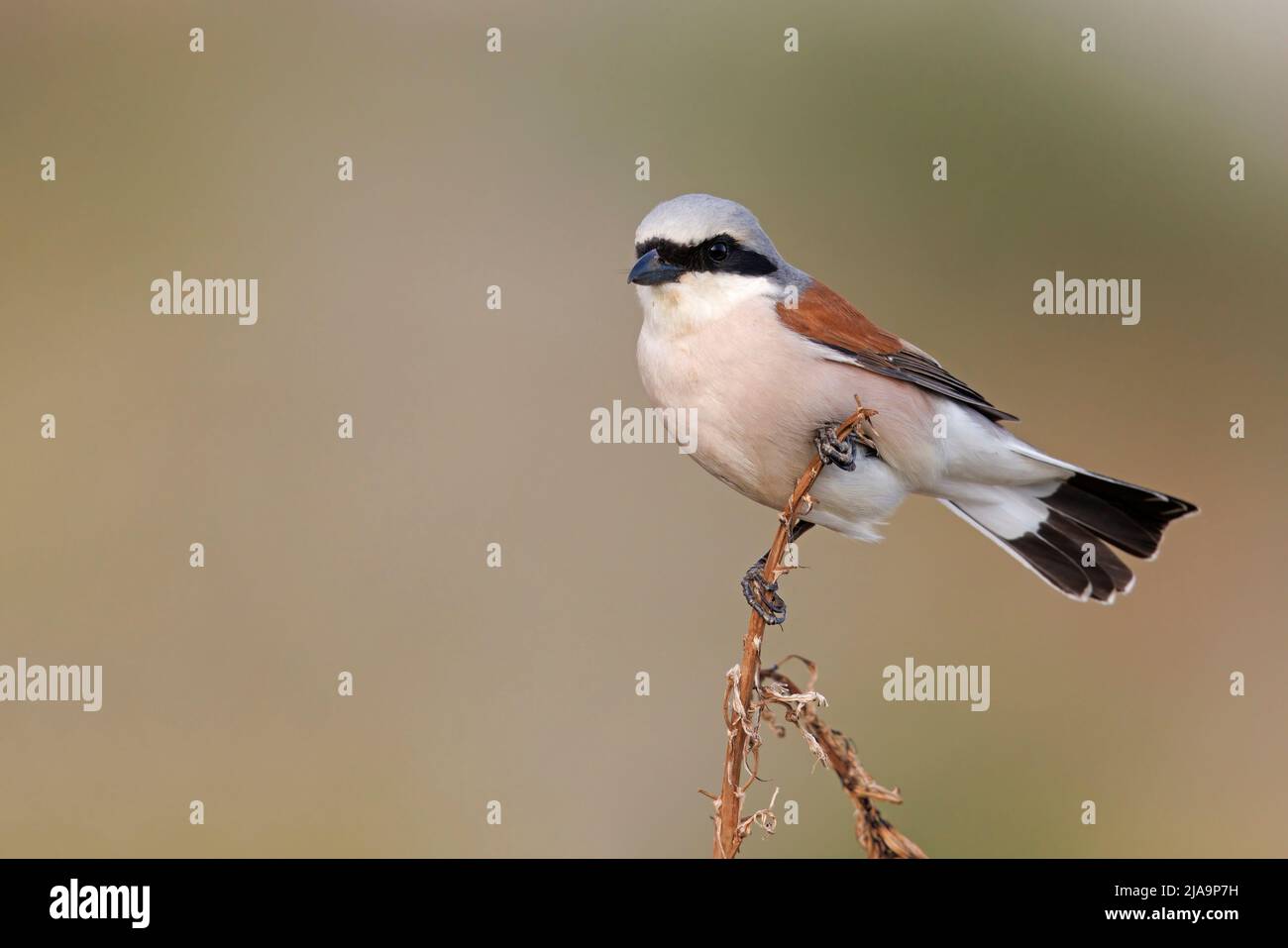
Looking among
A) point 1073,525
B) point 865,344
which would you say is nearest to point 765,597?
point 865,344

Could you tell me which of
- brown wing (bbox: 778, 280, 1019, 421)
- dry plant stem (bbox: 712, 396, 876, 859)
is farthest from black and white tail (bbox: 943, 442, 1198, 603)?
dry plant stem (bbox: 712, 396, 876, 859)

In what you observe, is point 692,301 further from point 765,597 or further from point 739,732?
point 739,732

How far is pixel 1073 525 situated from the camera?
4.65m

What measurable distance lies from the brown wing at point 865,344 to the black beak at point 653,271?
16.3 inches

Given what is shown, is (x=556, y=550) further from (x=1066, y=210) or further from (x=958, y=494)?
(x=1066, y=210)

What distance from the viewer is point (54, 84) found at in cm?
842

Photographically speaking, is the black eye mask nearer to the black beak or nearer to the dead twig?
the black beak

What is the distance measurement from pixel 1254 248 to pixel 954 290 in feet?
6.58

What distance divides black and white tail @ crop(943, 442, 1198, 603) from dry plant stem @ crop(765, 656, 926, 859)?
225 cm

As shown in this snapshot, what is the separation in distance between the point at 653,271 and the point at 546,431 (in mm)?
3317

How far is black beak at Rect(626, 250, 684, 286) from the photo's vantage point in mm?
3781

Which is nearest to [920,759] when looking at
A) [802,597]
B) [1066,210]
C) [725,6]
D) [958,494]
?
[802,597]

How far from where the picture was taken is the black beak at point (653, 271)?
149 inches

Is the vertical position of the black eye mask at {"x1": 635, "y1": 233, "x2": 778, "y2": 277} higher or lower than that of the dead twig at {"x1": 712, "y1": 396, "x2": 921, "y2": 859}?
higher
